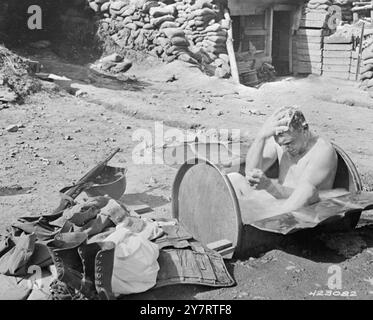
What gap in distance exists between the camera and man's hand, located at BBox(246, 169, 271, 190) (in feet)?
15.1

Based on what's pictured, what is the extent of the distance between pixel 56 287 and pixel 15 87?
25.2 ft

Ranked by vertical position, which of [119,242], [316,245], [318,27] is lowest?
[316,245]

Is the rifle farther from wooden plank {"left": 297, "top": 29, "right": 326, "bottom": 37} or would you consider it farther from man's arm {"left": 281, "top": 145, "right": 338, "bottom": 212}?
wooden plank {"left": 297, "top": 29, "right": 326, "bottom": 37}

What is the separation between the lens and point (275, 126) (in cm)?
467

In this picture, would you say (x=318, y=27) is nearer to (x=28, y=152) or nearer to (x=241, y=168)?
(x=28, y=152)

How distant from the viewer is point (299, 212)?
4277 millimetres

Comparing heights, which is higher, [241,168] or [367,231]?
[241,168]

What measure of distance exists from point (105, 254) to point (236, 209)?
45.4 inches

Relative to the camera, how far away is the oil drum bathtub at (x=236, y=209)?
415 cm

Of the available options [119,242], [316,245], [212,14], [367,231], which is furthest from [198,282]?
[212,14]

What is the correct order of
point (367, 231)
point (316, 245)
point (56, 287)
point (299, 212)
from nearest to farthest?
point (56, 287), point (299, 212), point (316, 245), point (367, 231)
